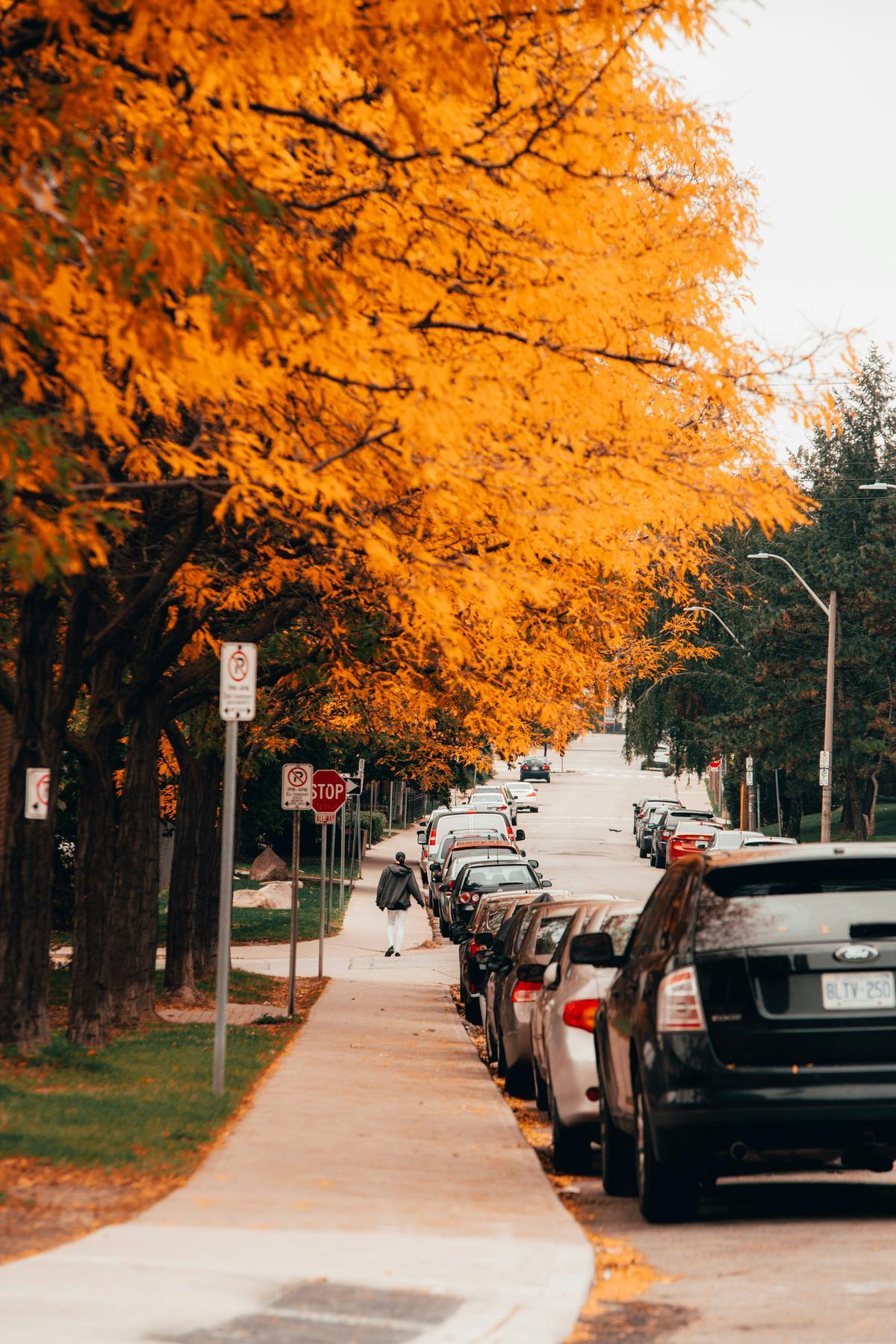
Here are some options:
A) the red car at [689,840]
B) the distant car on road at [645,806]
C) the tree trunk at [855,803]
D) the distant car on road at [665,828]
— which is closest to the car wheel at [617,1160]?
the red car at [689,840]

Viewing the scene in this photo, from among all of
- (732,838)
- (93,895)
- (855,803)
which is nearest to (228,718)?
(93,895)

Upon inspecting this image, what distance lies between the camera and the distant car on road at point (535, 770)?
119062 millimetres

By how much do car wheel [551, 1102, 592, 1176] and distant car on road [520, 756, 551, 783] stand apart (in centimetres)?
10697

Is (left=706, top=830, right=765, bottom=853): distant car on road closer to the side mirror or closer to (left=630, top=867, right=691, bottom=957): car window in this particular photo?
the side mirror

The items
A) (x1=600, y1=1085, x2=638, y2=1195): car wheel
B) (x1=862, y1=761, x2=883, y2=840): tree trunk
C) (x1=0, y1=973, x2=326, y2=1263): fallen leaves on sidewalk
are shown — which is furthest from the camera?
(x1=862, y1=761, x2=883, y2=840): tree trunk

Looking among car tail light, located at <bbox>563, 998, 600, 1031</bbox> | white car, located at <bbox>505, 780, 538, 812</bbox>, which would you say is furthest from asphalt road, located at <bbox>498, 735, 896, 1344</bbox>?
white car, located at <bbox>505, 780, 538, 812</bbox>

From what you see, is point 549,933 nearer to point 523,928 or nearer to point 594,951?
point 523,928

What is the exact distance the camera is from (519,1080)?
14.7m

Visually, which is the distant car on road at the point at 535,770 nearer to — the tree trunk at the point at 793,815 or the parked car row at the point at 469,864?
the tree trunk at the point at 793,815

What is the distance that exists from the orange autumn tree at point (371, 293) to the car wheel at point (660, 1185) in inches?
120

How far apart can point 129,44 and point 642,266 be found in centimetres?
531

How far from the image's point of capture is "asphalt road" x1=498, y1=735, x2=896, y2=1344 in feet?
20.6

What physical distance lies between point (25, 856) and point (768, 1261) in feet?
27.8

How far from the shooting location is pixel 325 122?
8.58 meters
